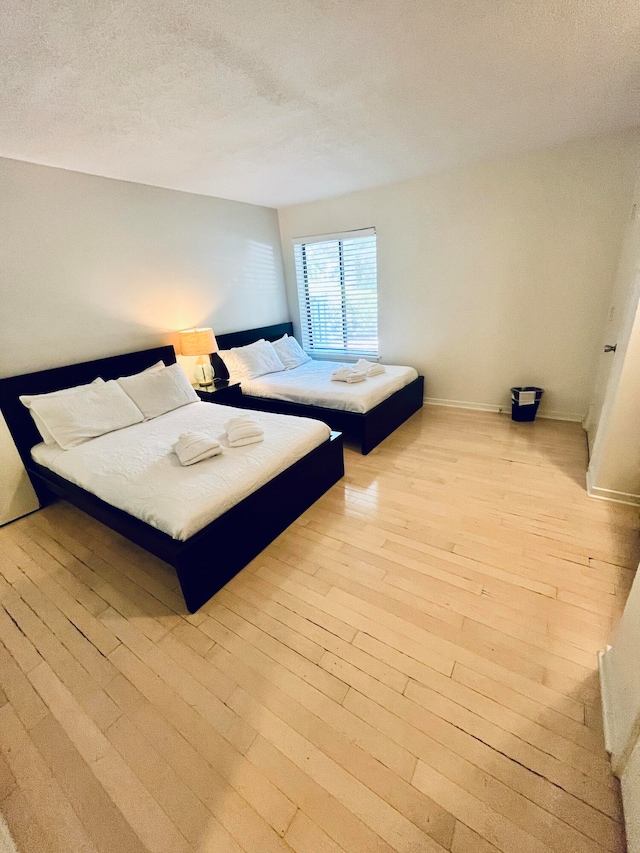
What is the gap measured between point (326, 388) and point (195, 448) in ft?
5.47

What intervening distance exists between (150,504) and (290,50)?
7.19ft

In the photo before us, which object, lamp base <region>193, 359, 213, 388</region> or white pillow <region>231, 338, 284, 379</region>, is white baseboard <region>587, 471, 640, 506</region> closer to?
white pillow <region>231, 338, 284, 379</region>

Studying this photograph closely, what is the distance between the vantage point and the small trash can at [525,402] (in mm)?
3484

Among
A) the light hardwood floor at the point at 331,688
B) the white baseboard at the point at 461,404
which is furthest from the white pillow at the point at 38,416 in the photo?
the white baseboard at the point at 461,404

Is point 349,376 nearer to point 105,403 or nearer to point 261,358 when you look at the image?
point 261,358

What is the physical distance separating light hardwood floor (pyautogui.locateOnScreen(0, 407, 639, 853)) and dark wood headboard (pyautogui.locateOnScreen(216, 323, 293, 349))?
2563mm

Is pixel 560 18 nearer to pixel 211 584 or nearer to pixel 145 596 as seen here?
pixel 211 584

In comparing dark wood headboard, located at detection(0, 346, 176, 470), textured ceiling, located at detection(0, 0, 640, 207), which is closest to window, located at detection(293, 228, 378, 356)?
textured ceiling, located at detection(0, 0, 640, 207)

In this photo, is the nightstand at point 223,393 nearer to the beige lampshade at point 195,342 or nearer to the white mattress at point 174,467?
the beige lampshade at point 195,342

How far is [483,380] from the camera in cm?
393

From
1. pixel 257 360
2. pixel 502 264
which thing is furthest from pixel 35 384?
pixel 502 264

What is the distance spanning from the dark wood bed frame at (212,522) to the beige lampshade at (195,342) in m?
0.44

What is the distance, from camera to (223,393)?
3643 millimetres

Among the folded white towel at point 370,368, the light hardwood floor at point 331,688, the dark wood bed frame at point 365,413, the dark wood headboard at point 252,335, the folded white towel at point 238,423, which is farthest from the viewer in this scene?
the dark wood headboard at point 252,335
